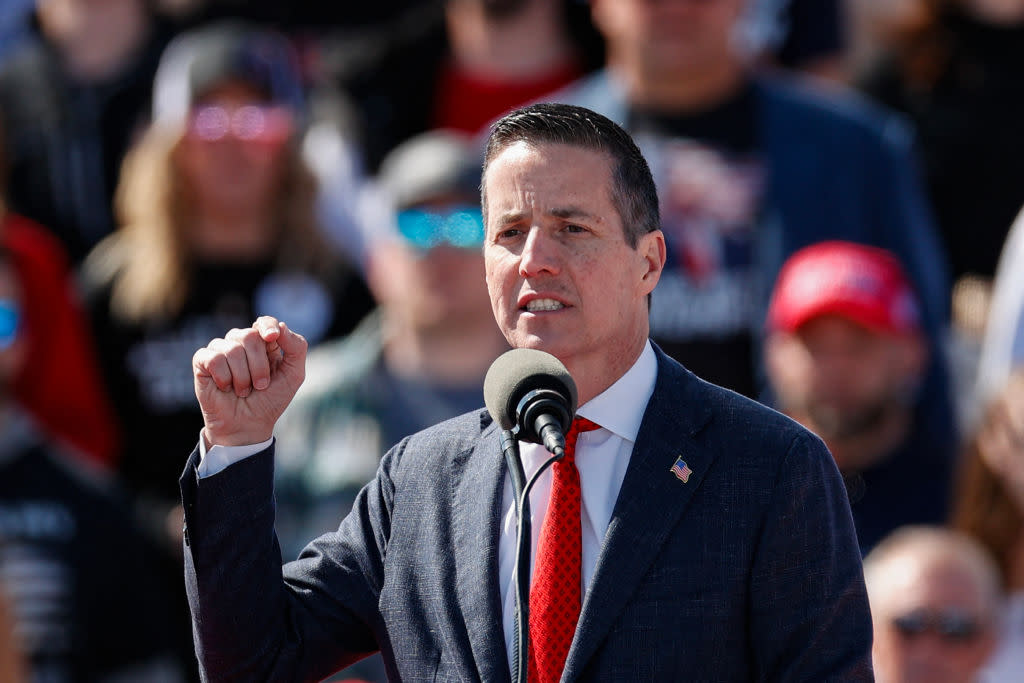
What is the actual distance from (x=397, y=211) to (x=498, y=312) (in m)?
3.57

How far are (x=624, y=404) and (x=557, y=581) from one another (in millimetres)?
329

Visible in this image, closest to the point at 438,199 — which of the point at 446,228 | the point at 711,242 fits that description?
the point at 446,228

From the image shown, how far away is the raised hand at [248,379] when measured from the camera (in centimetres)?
273

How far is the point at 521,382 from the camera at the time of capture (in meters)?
2.51

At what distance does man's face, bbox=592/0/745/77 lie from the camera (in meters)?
6.28

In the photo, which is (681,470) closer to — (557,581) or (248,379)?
(557,581)

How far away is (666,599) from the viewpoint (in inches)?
102

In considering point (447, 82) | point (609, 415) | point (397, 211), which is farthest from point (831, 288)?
point (609, 415)

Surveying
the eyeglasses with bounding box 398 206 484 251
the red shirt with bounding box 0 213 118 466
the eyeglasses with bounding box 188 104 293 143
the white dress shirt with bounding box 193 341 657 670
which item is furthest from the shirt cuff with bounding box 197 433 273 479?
the eyeglasses with bounding box 188 104 293 143

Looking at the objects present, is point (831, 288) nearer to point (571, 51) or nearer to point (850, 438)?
point (850, 438)

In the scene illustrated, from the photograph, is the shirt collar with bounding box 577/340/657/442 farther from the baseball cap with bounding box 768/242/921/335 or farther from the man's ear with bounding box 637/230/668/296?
the baseball cap with bounding box 768/242/921/335

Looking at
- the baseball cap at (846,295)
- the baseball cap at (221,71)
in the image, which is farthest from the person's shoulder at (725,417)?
the baseball cap at (221,71)

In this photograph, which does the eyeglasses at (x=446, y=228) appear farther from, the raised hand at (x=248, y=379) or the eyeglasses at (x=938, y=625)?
the raised hand at (x=248, y=379)

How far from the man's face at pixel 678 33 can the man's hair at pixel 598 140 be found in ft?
11.7
